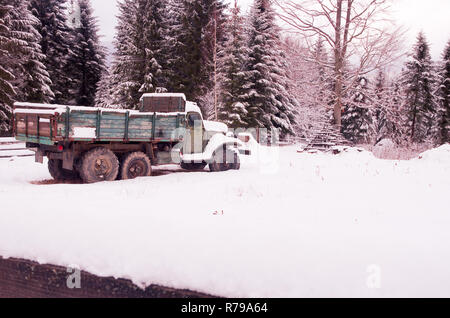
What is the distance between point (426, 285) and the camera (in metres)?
3.00

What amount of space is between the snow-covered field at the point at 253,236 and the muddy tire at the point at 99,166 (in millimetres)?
1756

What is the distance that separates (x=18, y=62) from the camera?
21.3 metres

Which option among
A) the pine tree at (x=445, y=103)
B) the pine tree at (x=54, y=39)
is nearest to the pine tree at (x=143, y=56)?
the pine tree at (x=54, y=39)

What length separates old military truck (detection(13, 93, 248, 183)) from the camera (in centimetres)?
798

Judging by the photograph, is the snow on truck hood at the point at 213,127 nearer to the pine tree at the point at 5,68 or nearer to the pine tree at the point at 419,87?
the pine tree at the point at 5,68

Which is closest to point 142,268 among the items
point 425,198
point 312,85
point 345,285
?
point 345,285

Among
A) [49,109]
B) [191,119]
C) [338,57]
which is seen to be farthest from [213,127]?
[338,57]

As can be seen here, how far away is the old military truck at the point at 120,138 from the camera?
314 inches

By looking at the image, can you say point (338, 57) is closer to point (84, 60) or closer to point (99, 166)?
point (99, 166)

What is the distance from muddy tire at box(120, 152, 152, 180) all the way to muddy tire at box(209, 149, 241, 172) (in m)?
2.19

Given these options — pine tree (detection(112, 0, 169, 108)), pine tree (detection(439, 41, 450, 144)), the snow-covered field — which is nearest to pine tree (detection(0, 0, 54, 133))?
pine tree (detection(112, 0, 169, 108))

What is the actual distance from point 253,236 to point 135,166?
594cm

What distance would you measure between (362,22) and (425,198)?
38.1 ft

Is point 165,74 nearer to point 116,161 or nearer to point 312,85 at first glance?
point 312,85
